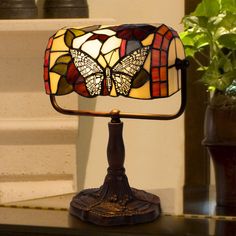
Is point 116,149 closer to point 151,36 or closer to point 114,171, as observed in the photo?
point 114,171

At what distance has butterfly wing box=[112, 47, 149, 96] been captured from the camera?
1018 millimetres

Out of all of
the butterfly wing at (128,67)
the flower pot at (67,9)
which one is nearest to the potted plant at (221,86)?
the butterfly wing at (128,67)

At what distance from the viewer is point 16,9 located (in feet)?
5.11

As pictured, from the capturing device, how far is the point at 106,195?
1.12m

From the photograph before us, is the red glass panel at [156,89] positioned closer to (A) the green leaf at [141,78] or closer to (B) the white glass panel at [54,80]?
(A) the green leaf at [141,78]

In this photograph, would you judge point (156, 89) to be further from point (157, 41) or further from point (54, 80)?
point (54, 80)

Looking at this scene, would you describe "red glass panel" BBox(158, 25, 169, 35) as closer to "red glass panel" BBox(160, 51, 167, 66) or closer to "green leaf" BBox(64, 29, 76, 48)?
"red glass panel" BBox(160, 51, 167, 66)

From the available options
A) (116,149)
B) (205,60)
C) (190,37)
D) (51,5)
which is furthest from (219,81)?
(51,5)

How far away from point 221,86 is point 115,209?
333 mm

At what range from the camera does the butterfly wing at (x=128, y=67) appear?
1.02 m

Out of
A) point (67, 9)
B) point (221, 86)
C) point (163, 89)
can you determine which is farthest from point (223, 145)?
point (67, 9)

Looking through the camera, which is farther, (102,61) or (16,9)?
(16,9)

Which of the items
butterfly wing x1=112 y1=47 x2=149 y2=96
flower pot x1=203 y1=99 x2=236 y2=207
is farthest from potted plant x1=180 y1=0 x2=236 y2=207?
butterfly wing x1=112 y1=47 x2=149 y2=96

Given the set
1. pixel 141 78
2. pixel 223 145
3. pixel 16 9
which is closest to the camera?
pixel 141 78
